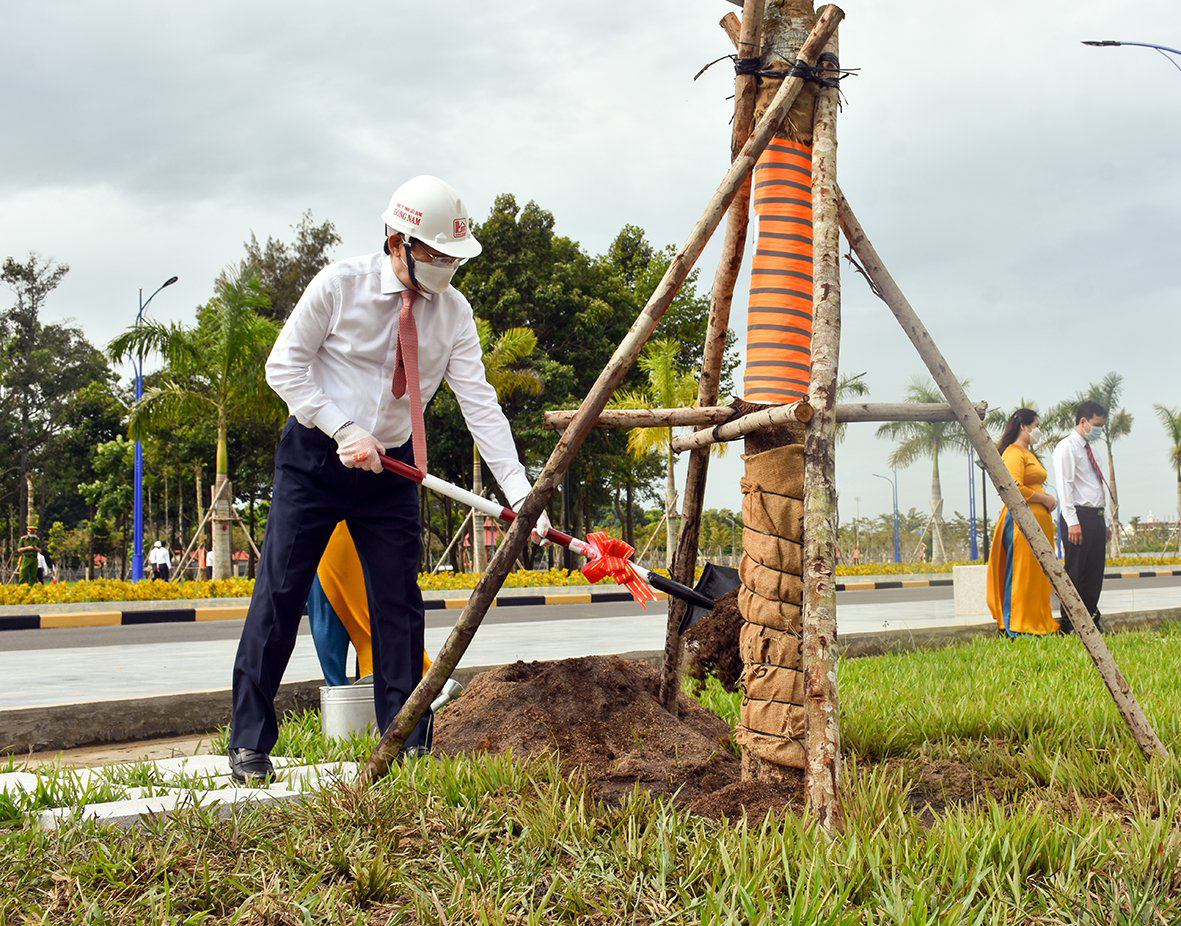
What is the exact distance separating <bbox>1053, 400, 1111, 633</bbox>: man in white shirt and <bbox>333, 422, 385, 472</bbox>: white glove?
21.0ft

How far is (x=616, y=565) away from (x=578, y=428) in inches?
26.9

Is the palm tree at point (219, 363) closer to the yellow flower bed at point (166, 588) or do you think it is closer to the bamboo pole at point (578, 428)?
the yellow flower bed at point (166, 588)

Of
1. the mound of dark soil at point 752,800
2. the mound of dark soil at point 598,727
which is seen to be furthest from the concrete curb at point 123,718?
the mound of dark soil at point 752,800

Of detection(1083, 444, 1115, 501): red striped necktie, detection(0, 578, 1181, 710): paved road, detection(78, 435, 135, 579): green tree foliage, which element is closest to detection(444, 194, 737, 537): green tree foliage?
detection(0, 578, 1181, 710): paved road

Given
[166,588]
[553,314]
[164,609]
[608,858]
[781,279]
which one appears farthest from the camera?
[553,314]

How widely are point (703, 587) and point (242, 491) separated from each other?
105ft

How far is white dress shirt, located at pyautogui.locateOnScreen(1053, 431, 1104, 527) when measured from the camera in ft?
27.1

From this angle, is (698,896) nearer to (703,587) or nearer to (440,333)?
(703,587)

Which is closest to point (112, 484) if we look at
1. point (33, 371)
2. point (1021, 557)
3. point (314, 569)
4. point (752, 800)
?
point (33, 371)

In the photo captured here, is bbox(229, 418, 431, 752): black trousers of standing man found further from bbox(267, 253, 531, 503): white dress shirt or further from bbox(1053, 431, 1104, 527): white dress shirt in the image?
bbox(1053, 431, 1104, 527): white dress shirt

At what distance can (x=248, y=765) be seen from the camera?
329cm

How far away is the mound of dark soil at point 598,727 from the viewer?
299 centimetres

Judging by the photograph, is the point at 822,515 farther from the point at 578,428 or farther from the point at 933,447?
the point at 933,447

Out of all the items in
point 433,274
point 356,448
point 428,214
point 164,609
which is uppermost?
point 428,214
